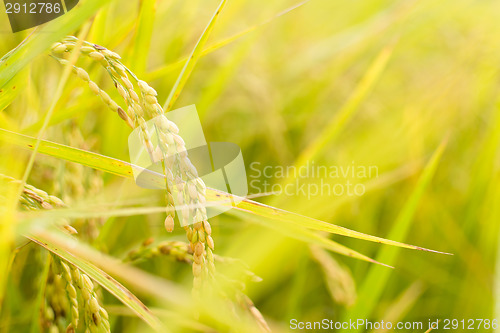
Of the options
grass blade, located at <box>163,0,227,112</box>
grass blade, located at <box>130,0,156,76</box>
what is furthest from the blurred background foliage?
grass blade, located at <box>163,0,227,112</box>

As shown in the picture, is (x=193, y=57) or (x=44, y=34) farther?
(x=193, y=57)

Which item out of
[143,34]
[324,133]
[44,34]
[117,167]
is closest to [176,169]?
[117,167]

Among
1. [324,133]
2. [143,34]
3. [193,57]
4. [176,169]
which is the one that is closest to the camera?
[176,169]

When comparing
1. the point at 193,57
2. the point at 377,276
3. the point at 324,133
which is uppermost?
the point at 193,57

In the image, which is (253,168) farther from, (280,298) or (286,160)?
(280,298)

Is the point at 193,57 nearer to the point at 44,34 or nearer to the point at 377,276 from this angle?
the point at 44,34

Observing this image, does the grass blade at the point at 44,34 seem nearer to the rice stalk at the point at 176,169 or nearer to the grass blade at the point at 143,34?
the rice stalk at the point at 176,169

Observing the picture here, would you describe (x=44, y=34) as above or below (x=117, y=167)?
above

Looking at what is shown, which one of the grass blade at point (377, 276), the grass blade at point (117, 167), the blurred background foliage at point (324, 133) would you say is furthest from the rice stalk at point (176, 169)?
the grass blade at point (377, 276)

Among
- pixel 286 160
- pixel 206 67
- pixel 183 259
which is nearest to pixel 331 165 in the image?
pixel 286 160
